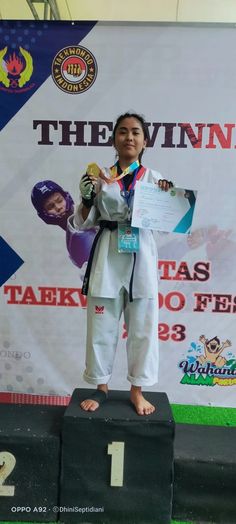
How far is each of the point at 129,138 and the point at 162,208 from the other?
11.5 inches

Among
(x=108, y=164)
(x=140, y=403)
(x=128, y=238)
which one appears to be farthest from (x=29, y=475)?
(x=108, y=164)

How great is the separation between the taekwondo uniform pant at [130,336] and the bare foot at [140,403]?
0.05 m

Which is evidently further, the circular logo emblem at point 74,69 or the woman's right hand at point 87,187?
the circular logo emblem at point 74,69

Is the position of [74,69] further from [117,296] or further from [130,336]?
[130,336]

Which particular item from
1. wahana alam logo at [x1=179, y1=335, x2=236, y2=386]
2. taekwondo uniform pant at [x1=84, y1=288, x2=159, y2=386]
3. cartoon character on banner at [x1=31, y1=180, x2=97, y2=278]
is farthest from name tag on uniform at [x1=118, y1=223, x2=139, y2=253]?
wahana alam logo at [x1=179, y1=335, x2=236, y2=386]

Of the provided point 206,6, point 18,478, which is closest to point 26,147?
point 18,478

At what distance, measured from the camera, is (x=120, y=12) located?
13.4ft

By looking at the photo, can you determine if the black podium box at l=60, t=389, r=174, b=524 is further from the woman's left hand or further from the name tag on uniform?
the woman's left hand

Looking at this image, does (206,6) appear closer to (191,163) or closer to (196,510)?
(191,163)

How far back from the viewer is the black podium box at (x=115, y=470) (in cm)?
154

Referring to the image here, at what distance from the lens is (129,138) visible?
5.31 feet

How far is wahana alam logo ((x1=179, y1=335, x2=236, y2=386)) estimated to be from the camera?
7.76 ft

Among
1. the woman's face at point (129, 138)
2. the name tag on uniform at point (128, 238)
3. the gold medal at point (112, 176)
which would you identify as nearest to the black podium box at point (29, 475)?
the name tag on uniform at point (128, 238)

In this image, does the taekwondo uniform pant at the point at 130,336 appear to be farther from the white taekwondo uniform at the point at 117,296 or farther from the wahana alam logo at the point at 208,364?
the wahana alam logo at the point at 208,364
